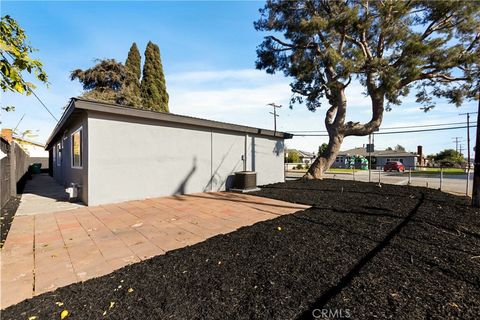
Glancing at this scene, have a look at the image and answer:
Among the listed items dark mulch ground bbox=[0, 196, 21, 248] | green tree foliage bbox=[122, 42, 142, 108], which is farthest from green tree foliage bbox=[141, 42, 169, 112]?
dark mulch ground bbox=[0, 196, 21, 248]

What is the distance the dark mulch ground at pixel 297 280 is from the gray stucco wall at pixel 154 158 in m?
4.20

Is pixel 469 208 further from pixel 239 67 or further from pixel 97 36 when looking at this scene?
pixel 97 36

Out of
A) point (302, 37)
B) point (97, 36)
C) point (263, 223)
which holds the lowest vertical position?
point (263, 223)

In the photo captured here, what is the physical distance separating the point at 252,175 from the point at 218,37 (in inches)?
218

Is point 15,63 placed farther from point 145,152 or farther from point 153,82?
point 153,82

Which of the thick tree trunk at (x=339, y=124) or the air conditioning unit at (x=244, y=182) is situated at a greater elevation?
the thick tree trunk at (x=339, y=124)

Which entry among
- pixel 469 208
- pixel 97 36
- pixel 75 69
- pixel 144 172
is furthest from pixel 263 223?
pixel 75 69

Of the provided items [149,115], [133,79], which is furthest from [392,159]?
[149,115]

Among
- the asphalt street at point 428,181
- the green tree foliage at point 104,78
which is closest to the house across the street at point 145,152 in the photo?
the asphalt street at point 428,181

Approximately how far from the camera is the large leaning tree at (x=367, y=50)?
890 centimetres

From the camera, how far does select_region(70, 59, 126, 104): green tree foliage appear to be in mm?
19391

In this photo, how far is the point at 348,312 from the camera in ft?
5.94

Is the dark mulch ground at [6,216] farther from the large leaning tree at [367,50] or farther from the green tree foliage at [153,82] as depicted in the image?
the green tree foliage at [153,82]

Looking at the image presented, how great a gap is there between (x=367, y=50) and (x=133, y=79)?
18421 mm
